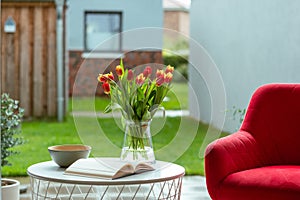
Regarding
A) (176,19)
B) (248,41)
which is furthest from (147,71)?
(176,19)

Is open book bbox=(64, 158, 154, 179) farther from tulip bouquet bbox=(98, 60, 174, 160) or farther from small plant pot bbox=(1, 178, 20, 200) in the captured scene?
small plant pot bbox=(1, 178, 20, 200)

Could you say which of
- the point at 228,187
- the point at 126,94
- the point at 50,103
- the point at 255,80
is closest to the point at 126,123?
the point at 126,94

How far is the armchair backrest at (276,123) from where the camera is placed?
3.08m

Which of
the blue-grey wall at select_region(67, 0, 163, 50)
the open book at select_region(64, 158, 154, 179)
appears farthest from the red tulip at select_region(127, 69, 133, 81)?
the blue-grey wall at select_region(67, 0, 163, 50)

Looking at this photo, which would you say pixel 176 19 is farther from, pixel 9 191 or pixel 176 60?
pixel 176 60

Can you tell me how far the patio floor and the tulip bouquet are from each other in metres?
1.43

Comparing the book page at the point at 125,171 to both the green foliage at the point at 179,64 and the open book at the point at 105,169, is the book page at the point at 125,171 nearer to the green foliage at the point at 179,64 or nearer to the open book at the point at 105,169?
the open book at the point at 105,169

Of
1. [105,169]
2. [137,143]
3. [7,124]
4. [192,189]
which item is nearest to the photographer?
[105,169]

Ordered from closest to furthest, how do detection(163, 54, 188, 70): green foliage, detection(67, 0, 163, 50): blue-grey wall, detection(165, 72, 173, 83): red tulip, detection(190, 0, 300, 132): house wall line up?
1. detection(165, 72, 173, 83): red tulip
2. detection(163, 54, 188, 70): green foliage
3. detection(190, 0, 300, 132): house wall
4. detection(67, 0, 163, 50): blue-grey wall

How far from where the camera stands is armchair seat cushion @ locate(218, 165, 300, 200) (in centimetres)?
255

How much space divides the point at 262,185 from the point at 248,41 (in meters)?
3.81

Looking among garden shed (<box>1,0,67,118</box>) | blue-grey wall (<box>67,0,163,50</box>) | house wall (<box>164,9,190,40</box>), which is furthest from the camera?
house wall (<box>164,9,190,40</box>)

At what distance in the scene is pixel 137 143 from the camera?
8.56ft

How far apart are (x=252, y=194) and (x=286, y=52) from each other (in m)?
2.75
